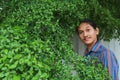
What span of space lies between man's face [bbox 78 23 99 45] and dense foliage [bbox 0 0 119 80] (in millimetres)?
175

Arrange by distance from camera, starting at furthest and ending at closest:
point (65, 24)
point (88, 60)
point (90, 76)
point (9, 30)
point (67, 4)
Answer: point (65, 24) < point (67, 4) < point (88, 60) < point (90, 76) < point (9, 30)

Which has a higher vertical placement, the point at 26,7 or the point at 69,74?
the point at 26,7

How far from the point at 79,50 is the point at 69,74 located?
3.00 m

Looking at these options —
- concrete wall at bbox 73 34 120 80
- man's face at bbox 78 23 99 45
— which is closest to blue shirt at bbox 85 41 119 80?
man's face at bbox 78 23 99 45

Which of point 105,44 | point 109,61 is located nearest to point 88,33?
point 109,61

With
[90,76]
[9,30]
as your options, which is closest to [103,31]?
Answer: [90,76]

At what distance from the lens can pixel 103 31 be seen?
389 centimetres

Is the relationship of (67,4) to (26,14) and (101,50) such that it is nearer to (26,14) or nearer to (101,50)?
(26,14)

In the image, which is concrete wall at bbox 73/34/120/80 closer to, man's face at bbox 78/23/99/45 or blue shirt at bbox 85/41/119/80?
man's face at bbox 78/23/99/45

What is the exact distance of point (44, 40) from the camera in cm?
245

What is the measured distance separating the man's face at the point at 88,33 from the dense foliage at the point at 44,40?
0.17m

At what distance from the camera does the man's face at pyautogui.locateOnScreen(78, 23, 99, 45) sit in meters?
2.54

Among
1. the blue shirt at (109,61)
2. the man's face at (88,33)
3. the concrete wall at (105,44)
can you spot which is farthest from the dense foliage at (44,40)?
the concrete wall at (105,44)

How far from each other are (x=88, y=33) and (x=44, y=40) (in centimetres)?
42
